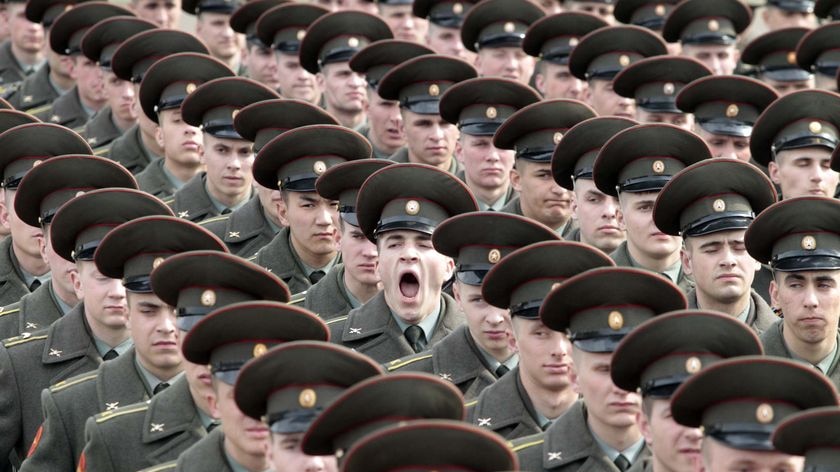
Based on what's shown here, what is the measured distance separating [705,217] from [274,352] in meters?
3.19

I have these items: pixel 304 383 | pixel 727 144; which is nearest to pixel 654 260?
pixel 727 144

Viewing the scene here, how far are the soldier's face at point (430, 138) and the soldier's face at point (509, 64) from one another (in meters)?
1.67

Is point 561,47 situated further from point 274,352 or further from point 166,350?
point 274,352

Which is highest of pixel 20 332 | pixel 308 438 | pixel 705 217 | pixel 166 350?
pixel 705 217

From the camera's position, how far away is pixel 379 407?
8562 mm

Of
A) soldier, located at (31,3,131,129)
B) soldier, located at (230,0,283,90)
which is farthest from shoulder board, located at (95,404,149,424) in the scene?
soldier, located at (31,3,131,129)

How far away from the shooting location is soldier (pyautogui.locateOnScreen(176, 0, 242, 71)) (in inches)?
686

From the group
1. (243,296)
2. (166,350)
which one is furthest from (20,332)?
(243,296)

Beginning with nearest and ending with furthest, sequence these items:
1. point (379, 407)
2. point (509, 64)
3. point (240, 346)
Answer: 1. point (379, 407)
2. point (240, 346)
3. point (509, 64)

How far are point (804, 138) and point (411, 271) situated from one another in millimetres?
2742

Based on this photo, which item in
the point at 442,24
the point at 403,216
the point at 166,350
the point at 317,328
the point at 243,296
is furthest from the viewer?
the point at 442,24

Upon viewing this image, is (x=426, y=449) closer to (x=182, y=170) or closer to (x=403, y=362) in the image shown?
(x=403, y=362)

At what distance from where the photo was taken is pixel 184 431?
10469mm

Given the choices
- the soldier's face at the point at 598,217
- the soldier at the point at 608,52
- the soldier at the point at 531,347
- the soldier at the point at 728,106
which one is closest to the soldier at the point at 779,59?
the soldier at the point at 608,52
